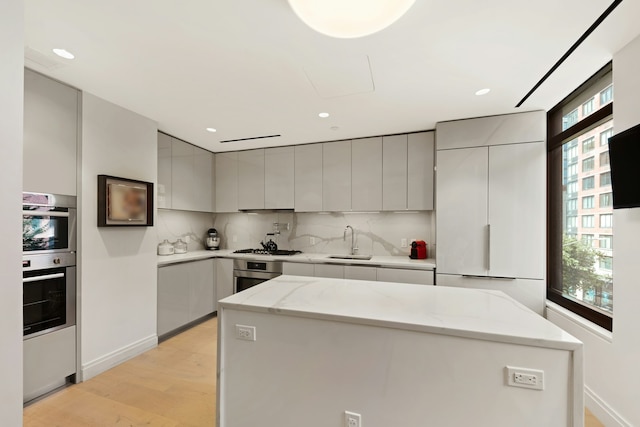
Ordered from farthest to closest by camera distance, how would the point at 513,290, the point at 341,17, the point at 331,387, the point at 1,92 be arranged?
the point at 513,290
the point at 331,387
the point at 341,17
the point at 1,92

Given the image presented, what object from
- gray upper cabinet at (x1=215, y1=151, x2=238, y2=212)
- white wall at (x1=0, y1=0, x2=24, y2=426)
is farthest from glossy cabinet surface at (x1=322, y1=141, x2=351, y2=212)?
white wall at (x1=0, y1=0, x2=24, y2=426)

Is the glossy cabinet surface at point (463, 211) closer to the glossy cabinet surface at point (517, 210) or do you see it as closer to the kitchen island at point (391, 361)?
the glossy cabinet surface at point (517, 210)

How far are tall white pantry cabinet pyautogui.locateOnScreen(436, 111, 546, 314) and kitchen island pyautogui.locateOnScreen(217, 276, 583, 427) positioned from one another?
1363 mm

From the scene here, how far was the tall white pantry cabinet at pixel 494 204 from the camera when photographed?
2781mm

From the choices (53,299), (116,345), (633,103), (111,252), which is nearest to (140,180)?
(111,252)

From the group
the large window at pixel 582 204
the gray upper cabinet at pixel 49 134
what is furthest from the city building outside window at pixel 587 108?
the gray upper cabinet at pixel 49 134

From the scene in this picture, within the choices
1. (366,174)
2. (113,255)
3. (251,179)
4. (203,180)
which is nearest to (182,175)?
(203,180)

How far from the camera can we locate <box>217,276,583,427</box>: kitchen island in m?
1.16

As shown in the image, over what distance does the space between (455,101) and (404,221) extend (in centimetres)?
171

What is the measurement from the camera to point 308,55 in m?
1.87

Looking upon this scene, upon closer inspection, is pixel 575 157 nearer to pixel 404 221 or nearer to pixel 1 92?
pixel 404 221

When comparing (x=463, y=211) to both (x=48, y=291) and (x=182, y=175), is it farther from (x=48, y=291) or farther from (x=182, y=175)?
(x=48, y=291)

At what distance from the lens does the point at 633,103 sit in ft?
5.60

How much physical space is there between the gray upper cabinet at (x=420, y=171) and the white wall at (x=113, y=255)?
2.94 m
